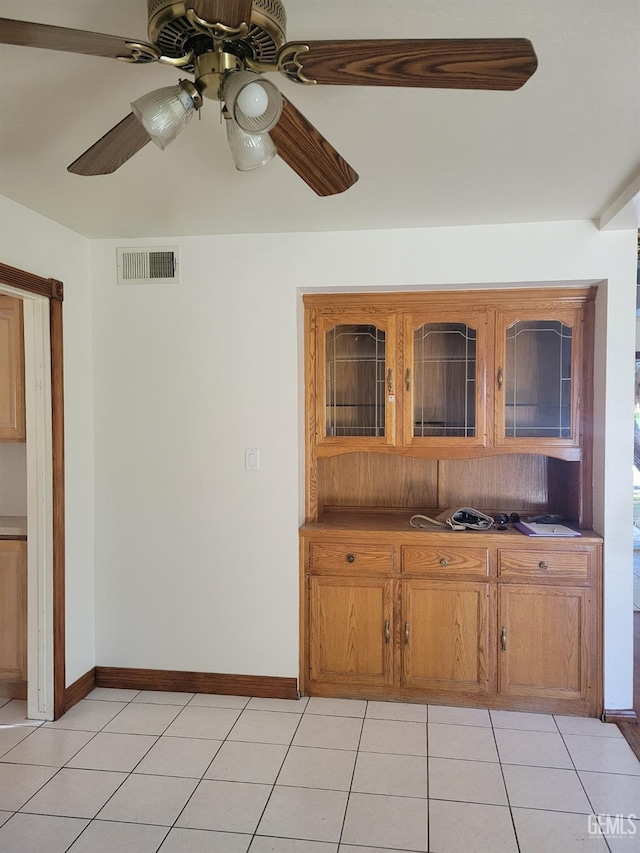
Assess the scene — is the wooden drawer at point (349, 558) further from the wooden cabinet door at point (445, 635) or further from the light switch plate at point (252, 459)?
the light switch plate at point (252, 459)

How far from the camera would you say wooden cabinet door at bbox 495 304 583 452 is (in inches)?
123

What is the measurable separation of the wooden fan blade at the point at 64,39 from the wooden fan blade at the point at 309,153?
360 millimetres

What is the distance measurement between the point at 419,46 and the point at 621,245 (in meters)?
2.17

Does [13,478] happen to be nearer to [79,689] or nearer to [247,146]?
[79,689]

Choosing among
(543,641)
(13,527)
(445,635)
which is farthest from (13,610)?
(543,641)

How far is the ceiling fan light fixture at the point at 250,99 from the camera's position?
4.03 feet

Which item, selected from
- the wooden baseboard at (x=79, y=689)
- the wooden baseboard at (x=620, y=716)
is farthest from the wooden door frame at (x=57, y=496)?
the wooden baseboard at (x=620, y=716)

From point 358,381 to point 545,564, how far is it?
4.31ft

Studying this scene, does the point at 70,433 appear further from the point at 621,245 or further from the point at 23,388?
the point at 621,245

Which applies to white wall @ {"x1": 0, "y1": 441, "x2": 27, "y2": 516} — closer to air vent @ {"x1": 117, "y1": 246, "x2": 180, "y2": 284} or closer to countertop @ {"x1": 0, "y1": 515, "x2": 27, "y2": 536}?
countertop @ {"x1": 0, "y1": 515, "x2": 27, "y2": 536}

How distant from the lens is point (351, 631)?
10.5ft

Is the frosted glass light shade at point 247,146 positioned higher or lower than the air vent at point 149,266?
lower

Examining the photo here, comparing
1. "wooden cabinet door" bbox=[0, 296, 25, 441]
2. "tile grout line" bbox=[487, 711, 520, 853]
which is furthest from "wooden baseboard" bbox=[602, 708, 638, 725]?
"wooden cabinet door" bbox=[0, 296, 25, 441]

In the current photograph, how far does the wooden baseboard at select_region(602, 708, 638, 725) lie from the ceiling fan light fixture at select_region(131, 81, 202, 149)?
3.10 metres
